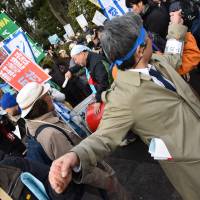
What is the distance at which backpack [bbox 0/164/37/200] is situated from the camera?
2.28m

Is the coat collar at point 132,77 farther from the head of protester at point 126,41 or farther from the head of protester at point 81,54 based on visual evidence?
the head of protester at point 81,54

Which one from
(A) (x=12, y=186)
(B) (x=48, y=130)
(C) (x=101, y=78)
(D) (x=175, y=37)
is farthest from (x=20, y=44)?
(A) (x=12, y=186)

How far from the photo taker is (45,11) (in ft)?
138

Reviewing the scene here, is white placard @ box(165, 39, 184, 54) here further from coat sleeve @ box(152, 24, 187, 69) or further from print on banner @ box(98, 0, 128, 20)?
print on banner @ box(98, 0, 128, 20)

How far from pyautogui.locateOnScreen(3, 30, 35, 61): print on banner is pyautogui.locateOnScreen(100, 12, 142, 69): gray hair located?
531 centimetres

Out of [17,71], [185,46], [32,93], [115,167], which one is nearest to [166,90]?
[185,46]

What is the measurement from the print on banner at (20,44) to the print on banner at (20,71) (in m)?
1.29

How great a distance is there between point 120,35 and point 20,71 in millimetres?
3977

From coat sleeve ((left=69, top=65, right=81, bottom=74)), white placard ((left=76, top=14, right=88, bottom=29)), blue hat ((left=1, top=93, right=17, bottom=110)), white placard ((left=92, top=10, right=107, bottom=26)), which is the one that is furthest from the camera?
white placard ((left=76, top=14, right=88, bottom=29))

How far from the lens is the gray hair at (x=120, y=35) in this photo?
7.32 ft

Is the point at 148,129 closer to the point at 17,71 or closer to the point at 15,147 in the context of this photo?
the point at 15,147

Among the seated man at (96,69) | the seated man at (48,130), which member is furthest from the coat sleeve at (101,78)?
the seated man at (48,130)

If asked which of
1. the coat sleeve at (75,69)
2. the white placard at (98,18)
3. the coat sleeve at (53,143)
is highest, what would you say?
the coat sleeve at (53,143)

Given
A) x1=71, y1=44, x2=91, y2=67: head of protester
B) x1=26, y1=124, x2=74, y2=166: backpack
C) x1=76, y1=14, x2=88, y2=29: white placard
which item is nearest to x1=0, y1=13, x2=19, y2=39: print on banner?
x1=71, y1=44, x2=91, y2=67: head of protester
